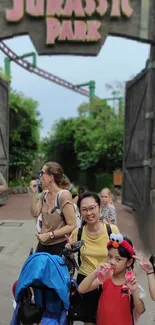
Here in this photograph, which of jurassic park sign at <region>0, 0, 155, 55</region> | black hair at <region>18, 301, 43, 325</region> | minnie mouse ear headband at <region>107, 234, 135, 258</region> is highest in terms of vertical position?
jurassic park sign at <region>0, 0, 155, 55</region>

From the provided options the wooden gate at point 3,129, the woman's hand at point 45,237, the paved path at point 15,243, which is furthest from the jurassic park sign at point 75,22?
the woman's hand at point 45,237

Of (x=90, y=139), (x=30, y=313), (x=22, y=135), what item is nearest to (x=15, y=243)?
(x=30, y=313)

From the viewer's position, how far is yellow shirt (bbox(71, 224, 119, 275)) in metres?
2.85

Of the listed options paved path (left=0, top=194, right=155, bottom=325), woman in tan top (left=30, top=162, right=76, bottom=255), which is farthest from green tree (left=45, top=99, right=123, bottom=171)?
woman in tan top (left=30, top=162, right=76, bottom=255)

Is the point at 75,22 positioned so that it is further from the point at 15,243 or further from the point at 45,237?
the point at 45,237

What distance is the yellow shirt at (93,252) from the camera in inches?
112

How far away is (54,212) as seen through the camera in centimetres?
334

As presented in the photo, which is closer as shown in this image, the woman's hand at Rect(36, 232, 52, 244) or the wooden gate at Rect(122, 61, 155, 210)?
the woman's hand at Rect(36, 232, 52, 244)

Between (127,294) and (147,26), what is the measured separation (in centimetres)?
932

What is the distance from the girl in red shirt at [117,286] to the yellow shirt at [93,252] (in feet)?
0.92

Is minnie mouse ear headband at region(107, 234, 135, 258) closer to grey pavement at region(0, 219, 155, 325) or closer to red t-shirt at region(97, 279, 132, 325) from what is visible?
red t-shirt at region(97, 279, 132, 325)

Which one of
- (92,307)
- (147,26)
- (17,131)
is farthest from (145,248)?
(17,131)

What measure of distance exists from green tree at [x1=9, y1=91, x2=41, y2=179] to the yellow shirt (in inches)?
636

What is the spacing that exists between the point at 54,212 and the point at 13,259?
11.1ft
